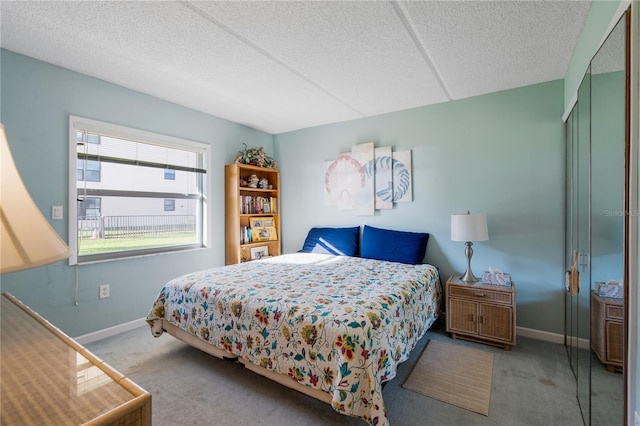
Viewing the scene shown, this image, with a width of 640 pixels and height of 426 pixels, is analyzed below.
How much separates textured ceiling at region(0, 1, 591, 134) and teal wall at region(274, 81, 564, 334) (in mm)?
266

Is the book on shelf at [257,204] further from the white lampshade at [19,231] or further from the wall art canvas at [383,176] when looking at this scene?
the white lampshade at [19,231]

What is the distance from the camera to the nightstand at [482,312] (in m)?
2.40

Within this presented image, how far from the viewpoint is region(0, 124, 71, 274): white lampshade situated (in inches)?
21.3

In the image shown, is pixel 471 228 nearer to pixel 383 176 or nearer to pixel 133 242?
pixel 383 176

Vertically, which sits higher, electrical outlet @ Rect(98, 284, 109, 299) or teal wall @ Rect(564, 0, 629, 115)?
teal wall @ Rect(564, 0, 629, 115)

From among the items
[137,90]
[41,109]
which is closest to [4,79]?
[41,109]

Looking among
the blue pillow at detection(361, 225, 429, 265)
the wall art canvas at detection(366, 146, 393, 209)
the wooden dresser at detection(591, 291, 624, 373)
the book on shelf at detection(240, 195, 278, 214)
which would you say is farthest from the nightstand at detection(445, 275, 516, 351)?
the book on shelf at detection(240, 195, 278, 214)

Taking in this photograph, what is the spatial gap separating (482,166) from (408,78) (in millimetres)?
1186

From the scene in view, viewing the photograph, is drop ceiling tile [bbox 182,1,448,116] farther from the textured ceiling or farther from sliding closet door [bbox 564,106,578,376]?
sliding closet door [bbox 564,106,578,376]

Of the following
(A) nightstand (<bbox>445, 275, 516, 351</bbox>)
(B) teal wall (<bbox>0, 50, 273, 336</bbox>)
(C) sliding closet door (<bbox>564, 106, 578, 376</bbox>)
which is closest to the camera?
(C) sliding closet door (<bbox>564, 106, 578, 376</bbox>)

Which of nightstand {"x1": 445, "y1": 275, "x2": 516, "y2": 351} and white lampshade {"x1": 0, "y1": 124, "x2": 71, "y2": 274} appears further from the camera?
nightstand {"x1": 445, "y1": 275, "x2": 516, "y2": 351}

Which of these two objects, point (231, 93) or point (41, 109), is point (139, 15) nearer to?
point (231, 93)

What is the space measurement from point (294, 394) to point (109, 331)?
6.69ft

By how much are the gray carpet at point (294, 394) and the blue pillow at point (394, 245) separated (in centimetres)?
93
